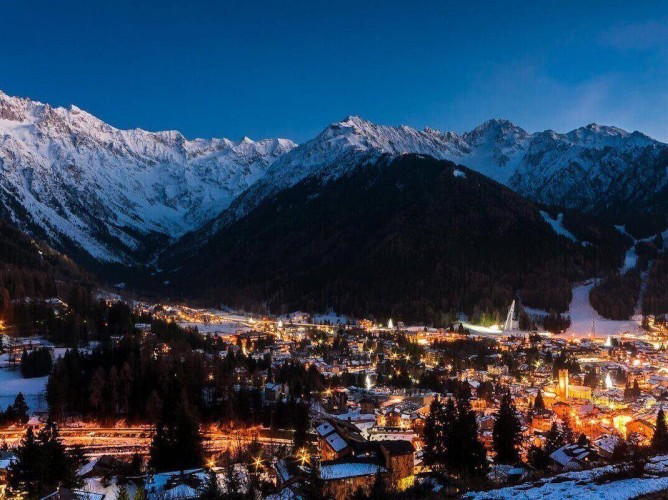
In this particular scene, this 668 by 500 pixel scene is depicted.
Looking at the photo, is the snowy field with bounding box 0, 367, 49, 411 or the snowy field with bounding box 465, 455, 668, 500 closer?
the snowy field with bounding box 465, 455, 668, 500

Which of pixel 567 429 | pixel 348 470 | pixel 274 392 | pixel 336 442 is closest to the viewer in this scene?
pixel 348 470

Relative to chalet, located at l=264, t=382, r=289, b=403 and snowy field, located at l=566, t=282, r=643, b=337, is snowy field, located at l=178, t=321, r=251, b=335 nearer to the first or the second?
chalet, located at l=264, t=382, r=289, b=403

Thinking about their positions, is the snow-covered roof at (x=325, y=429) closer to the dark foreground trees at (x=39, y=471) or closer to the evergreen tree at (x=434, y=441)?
the evergreen tree at (x=434, y=441)

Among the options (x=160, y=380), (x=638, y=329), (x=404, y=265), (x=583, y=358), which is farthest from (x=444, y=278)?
(x=160, y=380)

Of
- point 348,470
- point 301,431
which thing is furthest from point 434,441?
point 301,431

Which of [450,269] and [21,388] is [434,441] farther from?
[450,269]

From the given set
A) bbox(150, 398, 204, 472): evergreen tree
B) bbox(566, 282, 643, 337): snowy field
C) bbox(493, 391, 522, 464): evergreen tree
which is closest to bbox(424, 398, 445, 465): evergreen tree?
bbox(493, 391, 522, 464): evergreen tree

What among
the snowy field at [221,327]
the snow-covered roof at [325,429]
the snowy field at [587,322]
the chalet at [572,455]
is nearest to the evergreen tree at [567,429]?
the chalet at [572,455]

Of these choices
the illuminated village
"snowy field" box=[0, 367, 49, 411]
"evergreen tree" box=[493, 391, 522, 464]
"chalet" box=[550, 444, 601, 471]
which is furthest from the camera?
"snowy field" box=[0, 367, 49, 411]
